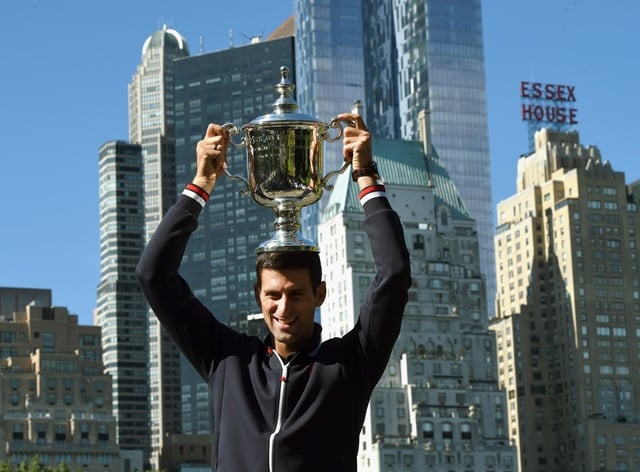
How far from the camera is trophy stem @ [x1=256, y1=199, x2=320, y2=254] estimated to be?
10.0 m

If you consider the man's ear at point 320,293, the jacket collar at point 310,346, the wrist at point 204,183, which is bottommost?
the jacket collar at point 310,346

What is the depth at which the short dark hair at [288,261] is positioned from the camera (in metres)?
9.98

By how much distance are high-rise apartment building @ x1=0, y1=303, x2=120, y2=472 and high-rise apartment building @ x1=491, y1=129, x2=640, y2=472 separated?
4298cm

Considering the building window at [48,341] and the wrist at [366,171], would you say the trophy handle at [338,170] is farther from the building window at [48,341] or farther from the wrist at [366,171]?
the building window at [48,341]

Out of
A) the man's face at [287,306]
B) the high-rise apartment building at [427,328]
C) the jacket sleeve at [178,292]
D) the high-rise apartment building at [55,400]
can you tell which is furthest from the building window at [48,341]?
the man's face at [287,306]

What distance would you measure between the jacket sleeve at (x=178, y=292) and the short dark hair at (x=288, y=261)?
0.46 metres

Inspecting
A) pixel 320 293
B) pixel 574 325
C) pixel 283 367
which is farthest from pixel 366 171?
pixel 574 325

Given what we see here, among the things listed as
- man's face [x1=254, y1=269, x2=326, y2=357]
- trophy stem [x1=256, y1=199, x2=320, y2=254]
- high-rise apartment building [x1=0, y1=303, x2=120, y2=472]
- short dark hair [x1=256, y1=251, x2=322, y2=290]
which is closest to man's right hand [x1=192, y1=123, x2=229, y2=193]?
trophy stem [x1=256, y1=199, x2=320, y2=254]

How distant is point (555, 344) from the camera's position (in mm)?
181125

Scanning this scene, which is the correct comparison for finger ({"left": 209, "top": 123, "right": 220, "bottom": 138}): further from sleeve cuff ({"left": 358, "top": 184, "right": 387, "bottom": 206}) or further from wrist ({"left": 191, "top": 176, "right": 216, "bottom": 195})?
sleeve cuff ({"left": 358, "top": 184, "right": 387, "bottom": 206})

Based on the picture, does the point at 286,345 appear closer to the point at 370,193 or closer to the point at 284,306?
the point at 284,306

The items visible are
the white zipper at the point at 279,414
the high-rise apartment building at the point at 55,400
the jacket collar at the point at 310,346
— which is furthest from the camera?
the high-rise apartment building at the point at 55,400

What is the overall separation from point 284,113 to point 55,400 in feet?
502

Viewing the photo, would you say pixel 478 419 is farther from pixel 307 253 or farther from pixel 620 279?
pixel 307 253
